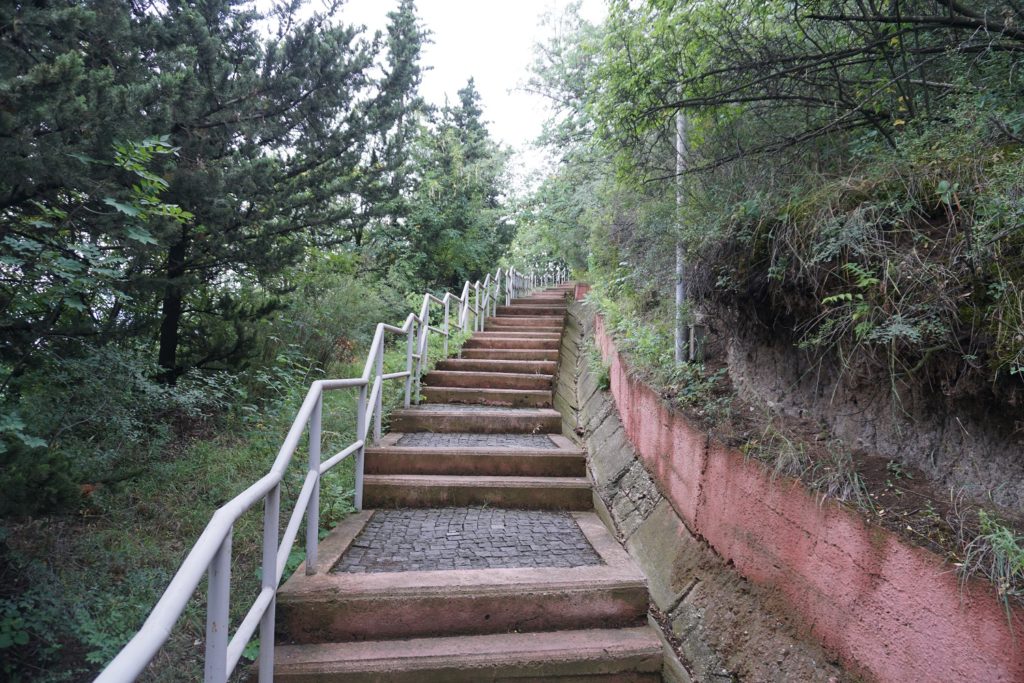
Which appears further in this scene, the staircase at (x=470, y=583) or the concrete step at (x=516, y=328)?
the concrete step at (x=516, y=328)

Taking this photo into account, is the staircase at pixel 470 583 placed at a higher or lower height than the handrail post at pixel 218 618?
lower

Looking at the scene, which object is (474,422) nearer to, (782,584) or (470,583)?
(470,583)

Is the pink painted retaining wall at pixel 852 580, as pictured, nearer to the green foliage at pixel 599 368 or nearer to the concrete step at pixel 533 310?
the green foliage at pixel 599 368

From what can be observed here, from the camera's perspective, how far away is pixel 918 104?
2.81m

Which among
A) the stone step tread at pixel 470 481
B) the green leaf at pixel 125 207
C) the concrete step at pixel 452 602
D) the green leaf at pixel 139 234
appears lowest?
the concrete step at pixel 452 602

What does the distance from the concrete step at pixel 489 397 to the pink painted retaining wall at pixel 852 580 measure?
2.72 metres

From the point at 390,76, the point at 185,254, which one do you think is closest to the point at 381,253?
the point at 390,76

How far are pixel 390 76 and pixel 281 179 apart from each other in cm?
208

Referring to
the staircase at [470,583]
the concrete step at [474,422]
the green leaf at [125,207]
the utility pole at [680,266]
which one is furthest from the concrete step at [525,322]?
the green leaf at [125,207]

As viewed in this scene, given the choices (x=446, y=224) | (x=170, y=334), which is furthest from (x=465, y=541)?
(x=446, y=224)

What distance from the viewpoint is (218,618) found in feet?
4.49

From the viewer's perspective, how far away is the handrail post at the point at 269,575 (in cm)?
191

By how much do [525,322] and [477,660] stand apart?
843 centimetres

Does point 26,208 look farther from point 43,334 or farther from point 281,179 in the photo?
point 281,179
